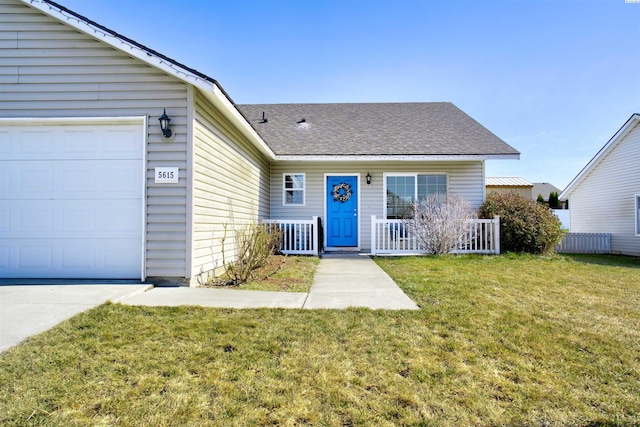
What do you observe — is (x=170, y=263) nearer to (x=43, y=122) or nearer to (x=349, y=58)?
(x=43, y=122)

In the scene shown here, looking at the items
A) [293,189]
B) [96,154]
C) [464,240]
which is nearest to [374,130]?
[293,189]

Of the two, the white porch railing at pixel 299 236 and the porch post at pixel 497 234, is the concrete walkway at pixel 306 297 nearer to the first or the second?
the white porch railing at pixel 299 236

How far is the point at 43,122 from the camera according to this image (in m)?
4.91

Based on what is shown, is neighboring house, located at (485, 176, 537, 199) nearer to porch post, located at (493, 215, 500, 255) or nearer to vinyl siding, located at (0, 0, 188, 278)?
porch post, located at (493, 215, 500, 255)

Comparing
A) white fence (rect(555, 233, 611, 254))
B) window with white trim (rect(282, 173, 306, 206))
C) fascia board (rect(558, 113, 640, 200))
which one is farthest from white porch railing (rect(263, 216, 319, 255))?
fascia board (rect(558, 113, 640, 200))

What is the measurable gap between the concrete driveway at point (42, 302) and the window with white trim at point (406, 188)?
24.8 ft

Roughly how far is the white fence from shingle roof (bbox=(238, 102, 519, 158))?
5284 millimetres

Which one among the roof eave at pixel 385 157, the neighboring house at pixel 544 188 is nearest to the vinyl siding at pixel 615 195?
the roof eave at pixel 385 157

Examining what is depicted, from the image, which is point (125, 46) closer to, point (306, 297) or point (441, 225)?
point (306, 297)

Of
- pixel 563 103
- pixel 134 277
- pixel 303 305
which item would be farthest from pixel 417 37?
pixel 134 277

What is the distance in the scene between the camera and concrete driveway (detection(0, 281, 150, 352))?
2850 millimetres

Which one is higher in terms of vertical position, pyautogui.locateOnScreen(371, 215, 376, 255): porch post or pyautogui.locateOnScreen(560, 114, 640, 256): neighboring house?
pyautogui.locateOnScreen(560, 114, 640, 256): neighboring house

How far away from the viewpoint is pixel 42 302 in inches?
142

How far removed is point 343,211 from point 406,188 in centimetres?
219
